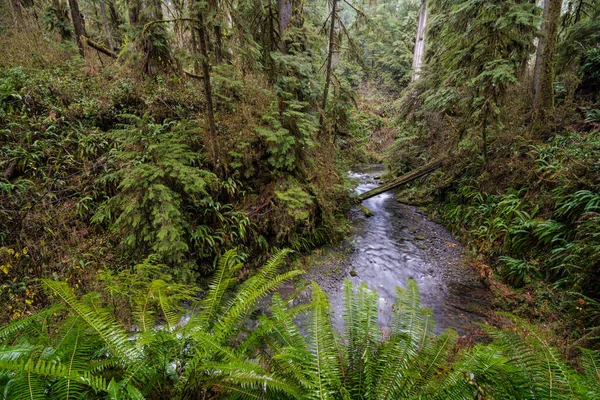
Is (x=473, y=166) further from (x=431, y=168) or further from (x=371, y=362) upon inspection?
(x=371, y=362)

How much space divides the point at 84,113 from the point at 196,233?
14.0 feet

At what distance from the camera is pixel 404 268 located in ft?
22.6

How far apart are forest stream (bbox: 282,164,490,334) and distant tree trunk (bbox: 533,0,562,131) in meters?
4.13

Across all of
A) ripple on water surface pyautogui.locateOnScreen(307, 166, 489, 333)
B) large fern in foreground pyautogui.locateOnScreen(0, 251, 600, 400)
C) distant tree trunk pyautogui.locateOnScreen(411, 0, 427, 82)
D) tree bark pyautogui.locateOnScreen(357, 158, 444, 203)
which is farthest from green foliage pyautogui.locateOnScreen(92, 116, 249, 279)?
distant tree trunk pyautogui.locateOnScreen(411, 0, 427, 82)

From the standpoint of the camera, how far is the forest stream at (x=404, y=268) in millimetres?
5473

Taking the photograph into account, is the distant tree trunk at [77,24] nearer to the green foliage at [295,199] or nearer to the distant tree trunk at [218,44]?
the distant tree trunk at [218,44]

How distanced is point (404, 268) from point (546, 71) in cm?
654

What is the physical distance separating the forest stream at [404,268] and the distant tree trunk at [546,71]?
4127 mm

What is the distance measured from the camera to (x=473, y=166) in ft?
28.8

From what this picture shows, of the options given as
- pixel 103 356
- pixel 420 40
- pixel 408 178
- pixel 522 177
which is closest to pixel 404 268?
pixel 522 177

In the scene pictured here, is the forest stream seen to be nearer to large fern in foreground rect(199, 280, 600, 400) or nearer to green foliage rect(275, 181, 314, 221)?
green foliage rect(275, 181, 314, 221)

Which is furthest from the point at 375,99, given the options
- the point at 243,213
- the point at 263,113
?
the point at 243,213

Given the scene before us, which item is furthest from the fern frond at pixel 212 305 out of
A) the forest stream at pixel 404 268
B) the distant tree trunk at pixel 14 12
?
the distant tree trunk at pixel 14 12

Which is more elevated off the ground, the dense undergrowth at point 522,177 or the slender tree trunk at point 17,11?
the slender tree trunk at point 17,11
